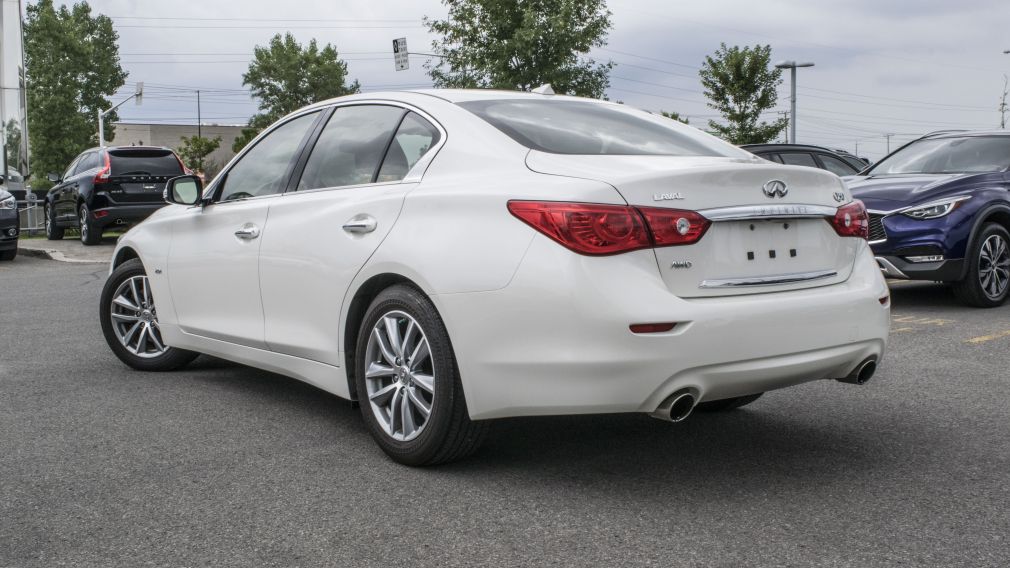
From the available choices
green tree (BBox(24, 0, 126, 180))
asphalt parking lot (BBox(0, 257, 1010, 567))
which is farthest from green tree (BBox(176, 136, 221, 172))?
asphalt parking lot (BBox(0, 257, 1010, 567))

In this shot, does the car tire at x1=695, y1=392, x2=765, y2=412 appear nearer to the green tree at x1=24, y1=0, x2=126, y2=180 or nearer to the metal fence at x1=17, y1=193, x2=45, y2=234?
the metal fence at x1=17, y1=193, x2=45, y2=234

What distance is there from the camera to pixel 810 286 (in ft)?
13.0

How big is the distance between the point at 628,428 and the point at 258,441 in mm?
1651

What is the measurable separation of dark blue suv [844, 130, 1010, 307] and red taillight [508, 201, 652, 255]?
19.4ft

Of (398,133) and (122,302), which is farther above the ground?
(398,133)

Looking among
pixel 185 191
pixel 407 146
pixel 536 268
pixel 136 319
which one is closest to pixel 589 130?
pixel 407 146

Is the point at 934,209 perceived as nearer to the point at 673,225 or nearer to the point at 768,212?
the point at 768,212

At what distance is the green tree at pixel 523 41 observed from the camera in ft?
142

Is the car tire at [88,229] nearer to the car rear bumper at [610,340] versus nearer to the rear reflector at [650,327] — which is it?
the car rear bumper at [610,340]

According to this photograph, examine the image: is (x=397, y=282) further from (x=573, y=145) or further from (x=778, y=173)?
(x=778, y=173)

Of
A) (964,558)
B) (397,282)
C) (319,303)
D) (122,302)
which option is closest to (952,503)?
(964,558)

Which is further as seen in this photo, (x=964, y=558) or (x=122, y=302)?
(x=122, y=302)

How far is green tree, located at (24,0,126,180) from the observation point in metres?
64.0

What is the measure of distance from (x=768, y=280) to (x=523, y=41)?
4033 centimetres
